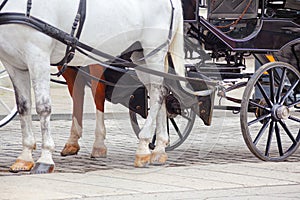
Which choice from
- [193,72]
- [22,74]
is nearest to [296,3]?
[193,72]

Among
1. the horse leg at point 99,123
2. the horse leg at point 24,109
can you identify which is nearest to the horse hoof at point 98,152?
the horse leg at point 99,123

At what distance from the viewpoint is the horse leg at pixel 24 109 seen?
7.34 meters

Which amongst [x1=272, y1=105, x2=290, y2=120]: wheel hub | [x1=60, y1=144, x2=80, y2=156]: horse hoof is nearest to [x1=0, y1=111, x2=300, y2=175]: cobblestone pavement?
[x1=60, y1=144, x2=80, y2=156]: horse hoof

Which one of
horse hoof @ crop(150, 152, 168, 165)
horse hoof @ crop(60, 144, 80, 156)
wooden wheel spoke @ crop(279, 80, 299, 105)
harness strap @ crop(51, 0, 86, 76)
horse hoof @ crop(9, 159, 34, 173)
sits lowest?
horse hoof @ crop(60, 144, 80, 156)

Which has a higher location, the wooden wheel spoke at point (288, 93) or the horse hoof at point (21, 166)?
the wooden wheel spoke at point (288, 93)

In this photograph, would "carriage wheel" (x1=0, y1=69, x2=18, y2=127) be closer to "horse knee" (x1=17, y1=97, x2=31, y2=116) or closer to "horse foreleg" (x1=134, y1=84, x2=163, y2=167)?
"horse knee" (x1=17, y1=97, x2=31, y2=116)

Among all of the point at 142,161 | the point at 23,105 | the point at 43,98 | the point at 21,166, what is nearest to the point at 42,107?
the point at 43,98

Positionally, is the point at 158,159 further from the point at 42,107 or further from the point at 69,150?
the point at 42,107

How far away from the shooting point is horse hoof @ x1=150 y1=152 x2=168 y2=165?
7.83m

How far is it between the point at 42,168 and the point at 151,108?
4.16 feet

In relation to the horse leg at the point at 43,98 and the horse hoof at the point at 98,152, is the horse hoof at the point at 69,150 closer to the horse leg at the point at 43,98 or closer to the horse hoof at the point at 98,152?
the horse hoof at the point at 98,152

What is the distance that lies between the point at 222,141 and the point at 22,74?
3432 mm

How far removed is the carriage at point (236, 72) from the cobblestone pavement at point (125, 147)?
0.30 m

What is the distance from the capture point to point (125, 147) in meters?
9.31
